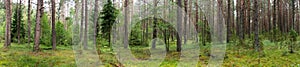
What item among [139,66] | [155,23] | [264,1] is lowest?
[139,66]

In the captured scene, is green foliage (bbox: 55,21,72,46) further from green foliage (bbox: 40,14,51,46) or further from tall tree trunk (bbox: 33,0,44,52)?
tall tree trunk (bbox: 33,0,44,52)

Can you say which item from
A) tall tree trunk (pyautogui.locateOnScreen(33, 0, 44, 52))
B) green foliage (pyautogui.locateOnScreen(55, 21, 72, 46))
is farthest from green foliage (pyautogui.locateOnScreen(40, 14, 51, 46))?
tall tree trunk (pyautogui.locateOnScreen(33, 0, 44, 52))

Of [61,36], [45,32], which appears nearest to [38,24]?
[45,32]

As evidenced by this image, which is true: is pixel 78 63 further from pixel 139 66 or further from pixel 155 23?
pixel 155 23

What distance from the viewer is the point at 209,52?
50.6 feet

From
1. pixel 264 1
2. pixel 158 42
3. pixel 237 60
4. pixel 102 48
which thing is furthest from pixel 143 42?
pixel 264 1

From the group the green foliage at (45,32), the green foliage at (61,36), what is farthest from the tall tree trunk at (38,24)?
the green foliage at (61,36)

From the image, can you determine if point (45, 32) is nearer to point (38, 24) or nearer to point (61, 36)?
point (61, 36)

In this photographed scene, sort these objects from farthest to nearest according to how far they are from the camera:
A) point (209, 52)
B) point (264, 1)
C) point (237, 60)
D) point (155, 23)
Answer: point (264, 1)
point (155, 23)
point (209, 52)
point (237, 60)

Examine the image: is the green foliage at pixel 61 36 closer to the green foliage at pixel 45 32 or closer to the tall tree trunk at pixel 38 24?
the green foliage at pixel 45 32

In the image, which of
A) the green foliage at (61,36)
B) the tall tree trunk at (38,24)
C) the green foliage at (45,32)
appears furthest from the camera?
the green foliage at (61,36)

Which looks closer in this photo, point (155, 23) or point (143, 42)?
point (155, 23)

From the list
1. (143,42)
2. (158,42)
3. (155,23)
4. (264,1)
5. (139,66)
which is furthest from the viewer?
(264,1)

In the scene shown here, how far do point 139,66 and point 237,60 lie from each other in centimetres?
422
